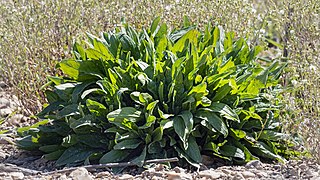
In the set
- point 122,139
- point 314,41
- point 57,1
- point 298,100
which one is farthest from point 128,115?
point 57,1

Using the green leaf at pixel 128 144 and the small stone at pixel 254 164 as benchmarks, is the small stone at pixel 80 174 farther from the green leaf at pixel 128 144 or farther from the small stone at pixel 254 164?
the small stone at pixel 254 164

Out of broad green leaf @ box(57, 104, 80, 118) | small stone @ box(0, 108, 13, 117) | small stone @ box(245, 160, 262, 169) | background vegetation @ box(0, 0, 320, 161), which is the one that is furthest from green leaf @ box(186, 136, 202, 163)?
small stone @ box(0, 108, 13, 117)

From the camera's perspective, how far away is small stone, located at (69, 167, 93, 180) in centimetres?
401

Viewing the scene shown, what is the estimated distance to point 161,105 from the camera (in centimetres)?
445

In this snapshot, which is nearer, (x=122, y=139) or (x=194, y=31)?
(x=122, y=139)

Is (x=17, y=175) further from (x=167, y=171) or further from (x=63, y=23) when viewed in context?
(x=63, y=23)

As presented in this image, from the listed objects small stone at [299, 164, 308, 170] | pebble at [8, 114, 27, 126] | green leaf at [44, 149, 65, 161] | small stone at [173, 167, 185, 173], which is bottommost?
small stone at [299, 164, 308, 170]

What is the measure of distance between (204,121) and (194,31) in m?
0.75

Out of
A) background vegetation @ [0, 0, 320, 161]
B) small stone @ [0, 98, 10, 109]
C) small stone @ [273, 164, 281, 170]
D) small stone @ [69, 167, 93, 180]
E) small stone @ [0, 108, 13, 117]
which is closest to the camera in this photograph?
small stone @ [69, 167, 93, 180]

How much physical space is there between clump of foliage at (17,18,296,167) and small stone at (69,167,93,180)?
29cm

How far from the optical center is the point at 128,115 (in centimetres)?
429

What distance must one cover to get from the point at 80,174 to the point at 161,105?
821mm

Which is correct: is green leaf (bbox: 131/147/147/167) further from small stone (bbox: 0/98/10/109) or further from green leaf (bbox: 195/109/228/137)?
small stone (bbox: 0/98/10/109)

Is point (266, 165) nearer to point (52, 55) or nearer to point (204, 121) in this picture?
point (204, 121)
